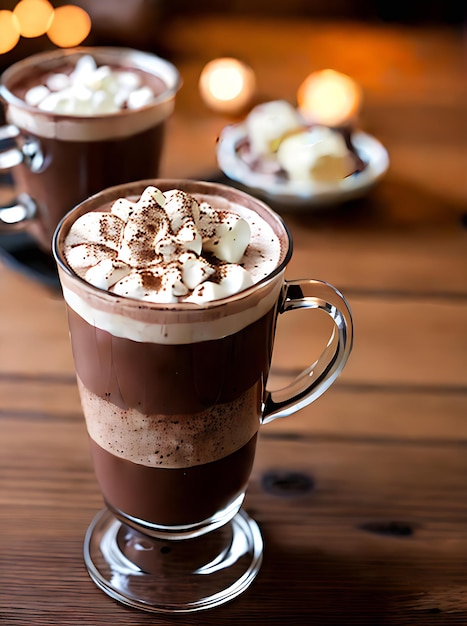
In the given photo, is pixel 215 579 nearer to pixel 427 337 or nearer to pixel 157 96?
pixel 427 337

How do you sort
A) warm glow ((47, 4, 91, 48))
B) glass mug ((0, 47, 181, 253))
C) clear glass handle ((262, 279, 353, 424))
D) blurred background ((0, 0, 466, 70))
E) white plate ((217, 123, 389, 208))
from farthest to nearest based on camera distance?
warm glow ((47, 4, 91, 48)) → blurred background ((0, 0, 466, 70)) → white plate ((217, 123, 389, 208)) → glass mug ((0, 47, 181, 253)) → clear glass handle ((262, 279, 353, 424))

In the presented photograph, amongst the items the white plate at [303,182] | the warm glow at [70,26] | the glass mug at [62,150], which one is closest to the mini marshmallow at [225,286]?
the glass mug at [62,150]

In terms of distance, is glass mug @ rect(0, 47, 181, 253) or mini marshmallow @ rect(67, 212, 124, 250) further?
glass mug @ rect(0, 47, 181, 253)

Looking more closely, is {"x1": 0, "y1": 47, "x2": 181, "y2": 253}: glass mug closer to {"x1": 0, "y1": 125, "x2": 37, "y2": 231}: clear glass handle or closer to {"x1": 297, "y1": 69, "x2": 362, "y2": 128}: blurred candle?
{"x1": 0, "y1": 125, "x2": 37, "y2": 231}: clear glass handle

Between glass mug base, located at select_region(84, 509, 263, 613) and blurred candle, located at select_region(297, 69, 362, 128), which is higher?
blurred candle, located at select_region(297, 69, 362, 128)

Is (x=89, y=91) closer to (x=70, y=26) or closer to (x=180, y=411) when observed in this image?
(x=180, y=411)

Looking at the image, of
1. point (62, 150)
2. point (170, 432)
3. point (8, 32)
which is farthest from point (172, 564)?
point (8, 32)

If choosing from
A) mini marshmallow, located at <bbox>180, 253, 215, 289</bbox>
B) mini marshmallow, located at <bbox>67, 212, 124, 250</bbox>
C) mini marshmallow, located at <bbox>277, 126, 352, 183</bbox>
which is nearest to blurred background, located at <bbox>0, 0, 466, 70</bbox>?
mini marshmallow, located at <bbox>277, 126, 352, 183</bbox>

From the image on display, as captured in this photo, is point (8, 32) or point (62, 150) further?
point (8, 32)
